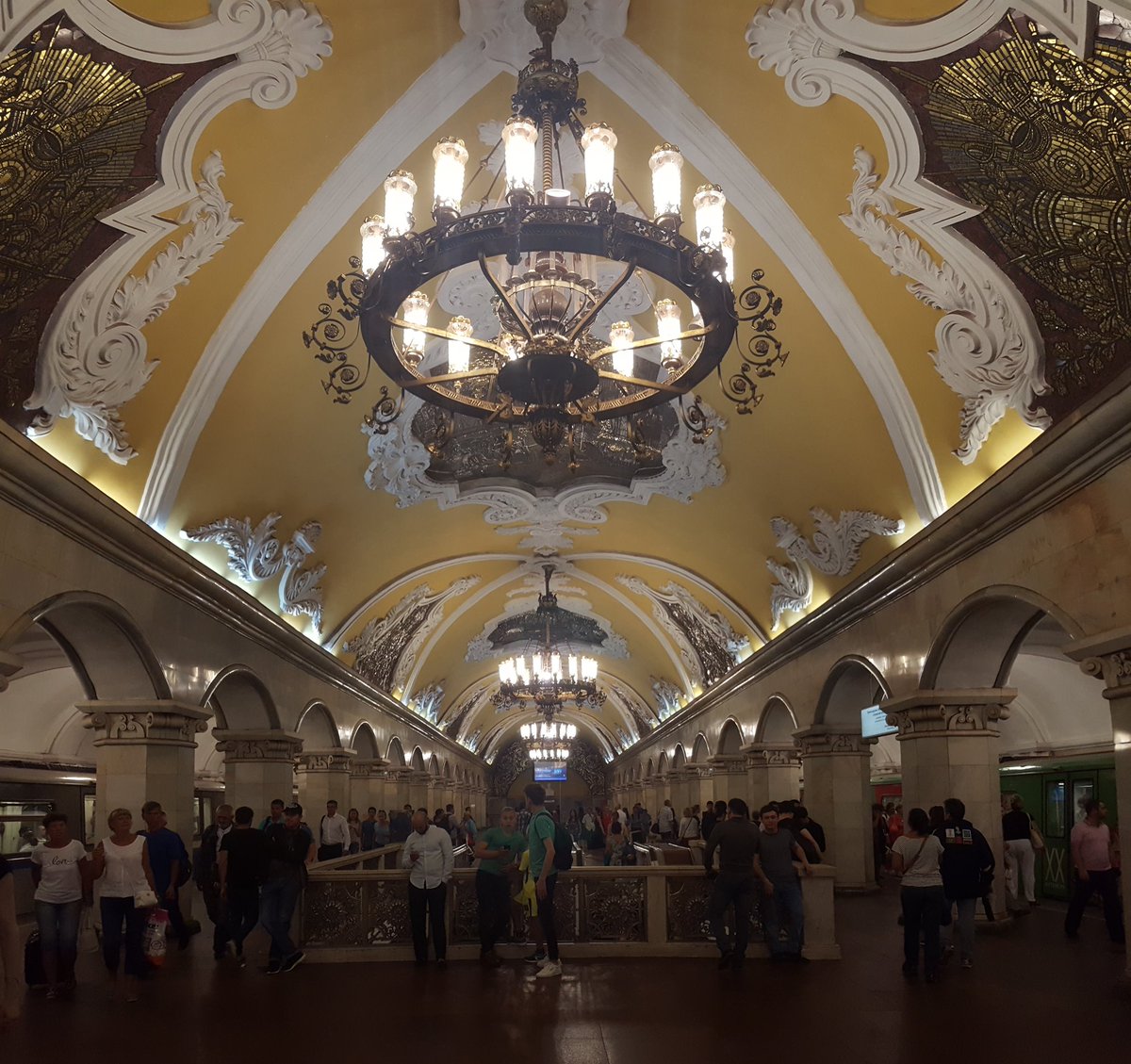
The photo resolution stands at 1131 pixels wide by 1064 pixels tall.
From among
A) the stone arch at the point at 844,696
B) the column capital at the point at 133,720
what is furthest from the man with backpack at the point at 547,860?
the stone arch at the point at 844,696

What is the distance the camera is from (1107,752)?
42.7 ft

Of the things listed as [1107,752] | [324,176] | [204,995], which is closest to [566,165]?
[324,176]

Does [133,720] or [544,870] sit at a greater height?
[133,720]

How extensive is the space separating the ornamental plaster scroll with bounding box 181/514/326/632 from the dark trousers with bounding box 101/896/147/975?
166 inches

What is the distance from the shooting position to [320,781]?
17.9m

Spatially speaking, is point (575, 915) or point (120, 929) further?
point (575, 915)

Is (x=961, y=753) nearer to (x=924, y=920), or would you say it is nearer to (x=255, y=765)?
(x=924, y=920)

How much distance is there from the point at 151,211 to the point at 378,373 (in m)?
3.55

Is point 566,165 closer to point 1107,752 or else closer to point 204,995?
point 204,995

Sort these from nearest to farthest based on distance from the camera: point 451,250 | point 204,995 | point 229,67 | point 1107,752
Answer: point 451,250
point 229,67
point 204,995
point 1107,752

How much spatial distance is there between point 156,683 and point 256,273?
4035 mm

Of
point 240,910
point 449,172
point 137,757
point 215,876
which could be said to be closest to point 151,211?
point 449,172

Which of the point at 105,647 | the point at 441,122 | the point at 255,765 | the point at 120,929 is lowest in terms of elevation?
the point at 120,929

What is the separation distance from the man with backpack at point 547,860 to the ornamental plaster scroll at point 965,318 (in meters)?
4.79
